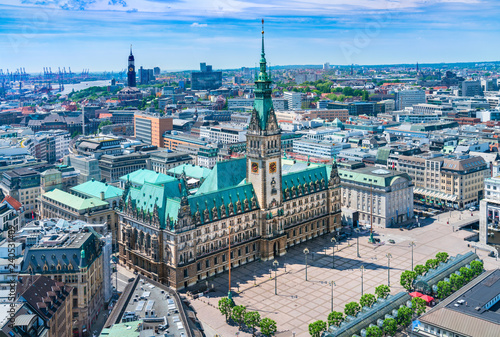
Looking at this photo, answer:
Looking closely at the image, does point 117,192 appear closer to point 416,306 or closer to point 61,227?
point 61,227

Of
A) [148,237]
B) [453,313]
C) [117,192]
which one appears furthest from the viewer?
[117,192]

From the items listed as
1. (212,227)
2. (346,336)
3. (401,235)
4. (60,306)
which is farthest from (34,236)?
(401,235)

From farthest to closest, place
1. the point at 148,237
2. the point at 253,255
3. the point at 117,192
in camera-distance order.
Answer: the point at 117,192, the point at 253,255, the point at 148,237

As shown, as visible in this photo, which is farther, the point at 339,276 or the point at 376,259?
the point at 376,259

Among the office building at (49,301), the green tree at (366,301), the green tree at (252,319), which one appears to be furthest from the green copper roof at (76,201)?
the green tree at (366,301)

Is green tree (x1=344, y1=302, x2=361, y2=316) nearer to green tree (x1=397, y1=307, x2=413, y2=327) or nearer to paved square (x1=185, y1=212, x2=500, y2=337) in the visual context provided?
green tree (x1=397, y1=307, x2=413, y2=327)

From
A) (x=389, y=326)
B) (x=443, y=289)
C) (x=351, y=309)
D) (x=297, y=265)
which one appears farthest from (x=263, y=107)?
(x=389, y=326)
